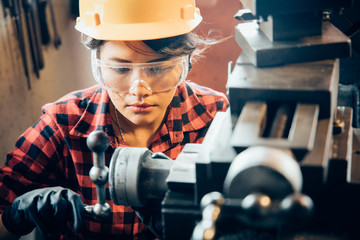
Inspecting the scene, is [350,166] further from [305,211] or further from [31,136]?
[31,136]

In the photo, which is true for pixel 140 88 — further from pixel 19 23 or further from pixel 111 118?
pixel 19 23

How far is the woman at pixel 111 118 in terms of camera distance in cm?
158

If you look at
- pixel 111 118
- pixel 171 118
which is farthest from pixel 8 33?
pixel 171 118

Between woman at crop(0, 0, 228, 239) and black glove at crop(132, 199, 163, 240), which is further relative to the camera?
woman at crop(0, 0, 228, 239)

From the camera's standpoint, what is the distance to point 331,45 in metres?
1.09

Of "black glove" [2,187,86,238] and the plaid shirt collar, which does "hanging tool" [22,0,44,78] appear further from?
"black glove" [2,187,86,238]

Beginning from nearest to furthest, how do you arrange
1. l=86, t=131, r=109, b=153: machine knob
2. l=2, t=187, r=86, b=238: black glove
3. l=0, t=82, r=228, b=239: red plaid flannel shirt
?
l=86, t=131, r=109, b=153: machine knob
l=2, t=187, r=86, b=238: black glove
l=0, t=82, r=228, b=239: red plaid flannel shirt

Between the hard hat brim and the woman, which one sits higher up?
the hard hat brim

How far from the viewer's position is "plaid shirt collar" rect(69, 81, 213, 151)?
6.21 feet

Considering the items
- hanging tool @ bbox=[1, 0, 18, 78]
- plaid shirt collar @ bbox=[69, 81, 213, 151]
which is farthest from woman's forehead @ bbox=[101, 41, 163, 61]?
hanging tool @ bbox=[1, 0, 18, 78]

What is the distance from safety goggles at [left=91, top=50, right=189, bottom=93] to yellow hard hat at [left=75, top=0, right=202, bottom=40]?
11cm

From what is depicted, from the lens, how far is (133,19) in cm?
160

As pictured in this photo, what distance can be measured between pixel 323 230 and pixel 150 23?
102cm

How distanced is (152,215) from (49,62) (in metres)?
3.12
